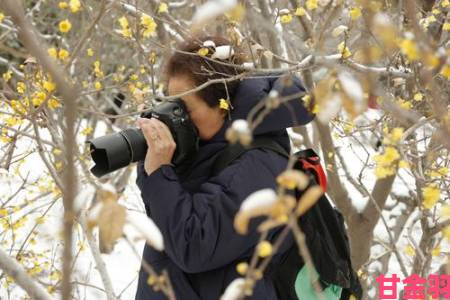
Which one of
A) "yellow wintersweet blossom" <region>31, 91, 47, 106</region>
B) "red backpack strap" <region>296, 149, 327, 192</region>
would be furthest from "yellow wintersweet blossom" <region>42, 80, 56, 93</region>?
"red backpack strap" <region>296, 149, 327, 192</region>

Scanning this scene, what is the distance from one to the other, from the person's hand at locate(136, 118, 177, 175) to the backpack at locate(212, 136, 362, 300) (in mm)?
132

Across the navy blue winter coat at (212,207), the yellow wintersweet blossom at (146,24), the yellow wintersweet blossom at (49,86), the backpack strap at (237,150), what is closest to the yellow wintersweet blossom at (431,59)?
the navy blue winter coat at (212,207)

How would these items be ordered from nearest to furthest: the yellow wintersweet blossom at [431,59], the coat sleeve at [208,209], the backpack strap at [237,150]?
the yellow wintersweet blossom at [431,59] → the coat sleeve at [208,209] → the backpack strap at [237,150]

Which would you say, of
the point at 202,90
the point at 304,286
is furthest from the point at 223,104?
the point at 304,286

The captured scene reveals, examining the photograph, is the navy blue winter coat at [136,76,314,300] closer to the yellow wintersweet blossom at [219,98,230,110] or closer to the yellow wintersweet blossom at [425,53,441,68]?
the yellow wintersweet blossom at [219,98,230,110]

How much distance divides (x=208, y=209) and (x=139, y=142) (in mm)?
280

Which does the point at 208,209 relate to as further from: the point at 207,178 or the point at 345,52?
the point at 345,52

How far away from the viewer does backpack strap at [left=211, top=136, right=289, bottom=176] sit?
1501mm

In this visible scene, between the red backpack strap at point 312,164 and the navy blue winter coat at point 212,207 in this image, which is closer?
the navy blue winter coat at point 212,207

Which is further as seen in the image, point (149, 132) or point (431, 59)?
point (149, 132)

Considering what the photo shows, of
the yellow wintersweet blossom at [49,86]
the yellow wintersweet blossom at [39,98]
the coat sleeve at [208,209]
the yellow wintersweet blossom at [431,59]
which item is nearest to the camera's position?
the yellow wintersweet blossom at [431,59]

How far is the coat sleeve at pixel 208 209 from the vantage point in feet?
4.58

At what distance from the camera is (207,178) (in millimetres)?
1561

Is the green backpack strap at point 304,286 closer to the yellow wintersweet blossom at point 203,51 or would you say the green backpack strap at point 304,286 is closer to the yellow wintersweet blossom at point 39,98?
the yellow wintersweet blossom at point 203,51
